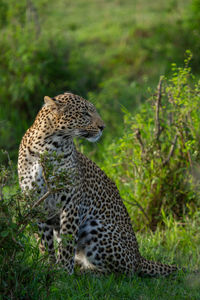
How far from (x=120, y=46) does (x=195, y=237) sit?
11113 millimetres

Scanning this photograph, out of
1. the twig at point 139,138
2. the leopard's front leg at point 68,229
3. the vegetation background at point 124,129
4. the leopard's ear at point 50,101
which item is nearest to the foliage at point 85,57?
the vegetation background at point 124,129

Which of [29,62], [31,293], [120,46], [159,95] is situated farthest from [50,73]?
[31,293]

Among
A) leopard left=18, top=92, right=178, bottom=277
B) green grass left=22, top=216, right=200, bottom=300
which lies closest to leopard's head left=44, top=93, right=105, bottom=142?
leopard left=18, top=92, right=178, bottom=277

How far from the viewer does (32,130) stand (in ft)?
18.2

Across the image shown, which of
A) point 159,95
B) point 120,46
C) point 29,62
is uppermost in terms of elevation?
point 159,95

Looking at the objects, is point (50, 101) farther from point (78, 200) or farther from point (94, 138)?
point (78, 200)

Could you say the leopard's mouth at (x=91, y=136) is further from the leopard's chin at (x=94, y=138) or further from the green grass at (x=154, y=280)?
the green grass at (x=154, y=280)

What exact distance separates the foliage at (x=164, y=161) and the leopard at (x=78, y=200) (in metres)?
1.26

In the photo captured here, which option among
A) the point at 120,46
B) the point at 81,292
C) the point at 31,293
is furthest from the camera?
the point at 120,46

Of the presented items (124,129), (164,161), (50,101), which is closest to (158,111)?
(124,129)

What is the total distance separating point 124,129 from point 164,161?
2.38 ft

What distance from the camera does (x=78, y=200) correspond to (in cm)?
555

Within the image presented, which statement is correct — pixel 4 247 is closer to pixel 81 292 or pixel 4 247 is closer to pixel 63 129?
pixel 81 292

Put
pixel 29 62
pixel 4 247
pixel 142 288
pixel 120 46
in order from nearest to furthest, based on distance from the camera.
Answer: pixel 4 247
pixel 142 288
pixel 29 62
pixel 120 46
